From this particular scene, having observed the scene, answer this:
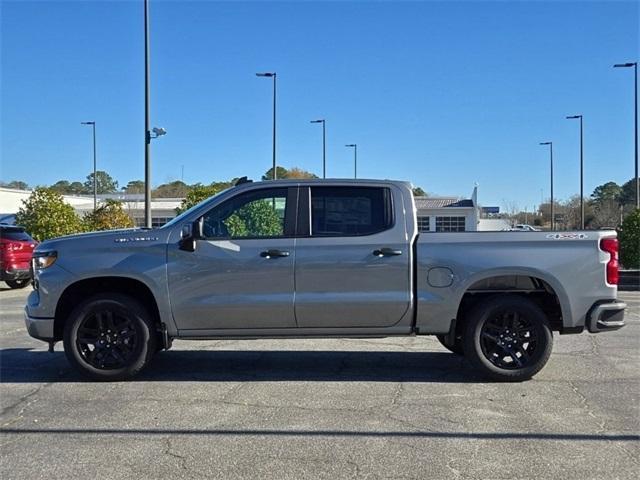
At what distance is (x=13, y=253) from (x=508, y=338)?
1310 cm

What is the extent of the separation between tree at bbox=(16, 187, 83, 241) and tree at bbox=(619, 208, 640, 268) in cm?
1839

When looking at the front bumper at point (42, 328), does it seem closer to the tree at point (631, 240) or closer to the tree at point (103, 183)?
the tree at point (631, 240)

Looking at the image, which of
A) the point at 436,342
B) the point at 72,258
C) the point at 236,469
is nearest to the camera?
the point at 236,469

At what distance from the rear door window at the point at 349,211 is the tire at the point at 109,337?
73.6 inches

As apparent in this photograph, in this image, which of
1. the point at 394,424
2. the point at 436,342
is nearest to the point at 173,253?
the point at 394,424

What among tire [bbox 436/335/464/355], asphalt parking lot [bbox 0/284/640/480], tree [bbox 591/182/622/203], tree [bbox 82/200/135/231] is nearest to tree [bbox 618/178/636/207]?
tree [bbox 591/182/622/203]

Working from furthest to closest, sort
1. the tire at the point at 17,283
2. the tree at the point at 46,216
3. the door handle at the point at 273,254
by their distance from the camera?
the tree at the point at 46,216
the tire at the point at 17,283
the door handle at the point at 273,254

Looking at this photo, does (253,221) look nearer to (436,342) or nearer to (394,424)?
(394,424)

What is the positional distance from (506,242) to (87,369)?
4.12 meters

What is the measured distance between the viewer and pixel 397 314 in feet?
21.0

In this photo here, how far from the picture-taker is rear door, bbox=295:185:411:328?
6.34 meters

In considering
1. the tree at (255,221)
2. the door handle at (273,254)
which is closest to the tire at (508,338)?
the door handle at (273,254)

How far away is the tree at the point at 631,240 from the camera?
2167cm

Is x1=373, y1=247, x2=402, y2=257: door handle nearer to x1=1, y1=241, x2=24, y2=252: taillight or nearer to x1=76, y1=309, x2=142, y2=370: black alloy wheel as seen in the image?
x1=76, y1=309, x2=142, y2=370: black alloy wheel
